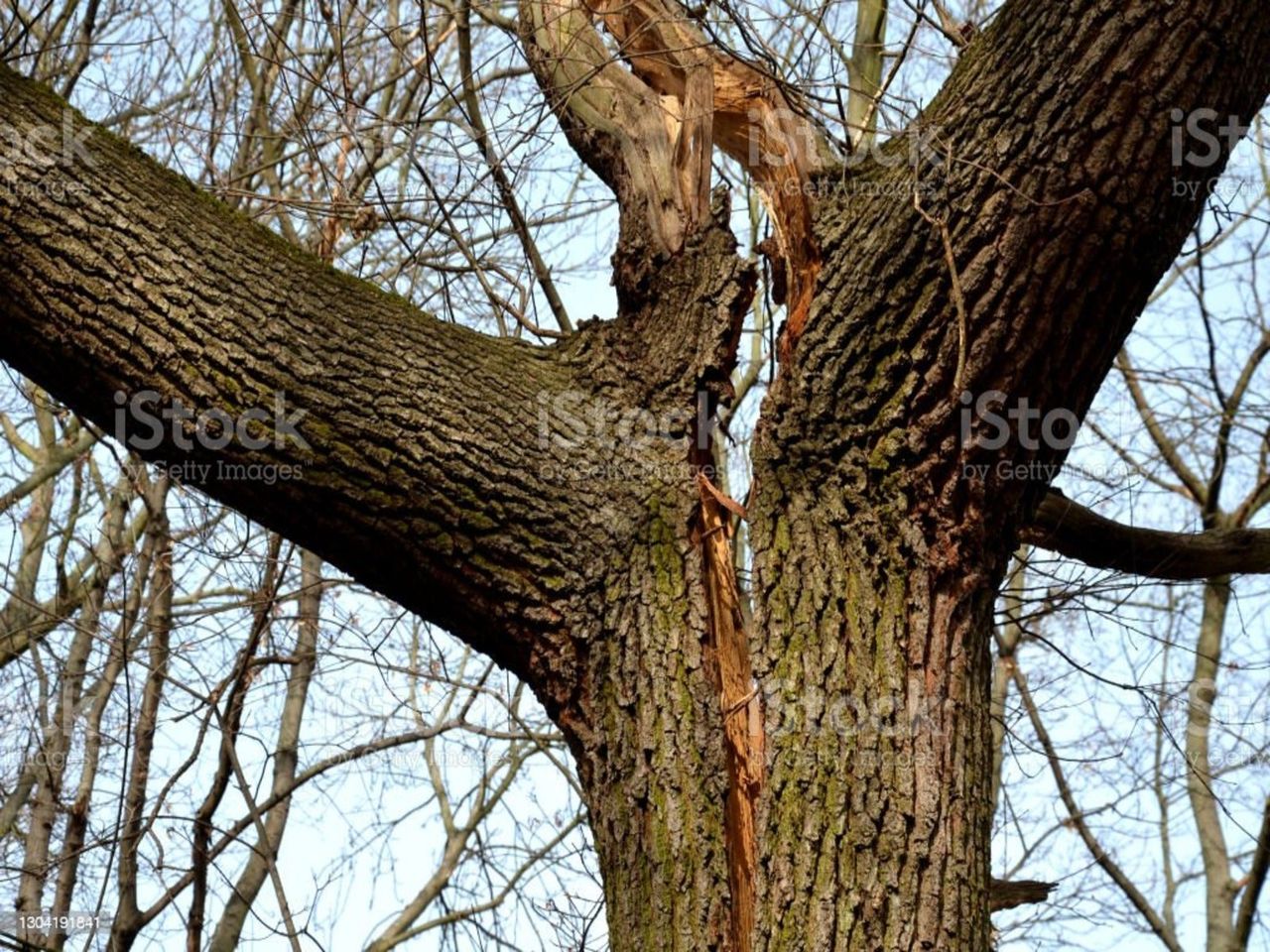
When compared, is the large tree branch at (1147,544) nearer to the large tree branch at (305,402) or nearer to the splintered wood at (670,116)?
the splintered wood at (670,116)

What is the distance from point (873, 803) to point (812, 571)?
433mm

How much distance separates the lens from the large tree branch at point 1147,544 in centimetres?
308

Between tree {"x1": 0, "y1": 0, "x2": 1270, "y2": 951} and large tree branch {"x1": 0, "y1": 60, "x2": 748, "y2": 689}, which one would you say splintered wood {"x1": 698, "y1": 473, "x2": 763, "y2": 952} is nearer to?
tree {"x1": 0, "y1": 0, "x2": 1270, "y2": 951}

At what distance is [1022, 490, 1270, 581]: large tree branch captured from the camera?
10.1 feet

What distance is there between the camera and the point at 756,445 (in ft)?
8.18

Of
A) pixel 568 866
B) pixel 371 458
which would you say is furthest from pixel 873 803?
pixel 568 866

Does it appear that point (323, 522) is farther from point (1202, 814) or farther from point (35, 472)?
point (1202, 814)

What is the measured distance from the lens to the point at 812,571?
233 centimetres

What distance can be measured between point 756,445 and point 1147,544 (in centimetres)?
122

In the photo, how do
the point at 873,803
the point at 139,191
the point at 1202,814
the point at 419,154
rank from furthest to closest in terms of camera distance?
the point at 1202,814 → the point at 419,154 → the point at 139,191 → the point at 873,803

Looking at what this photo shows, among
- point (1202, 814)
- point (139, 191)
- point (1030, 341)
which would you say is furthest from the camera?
point (1202, 814)

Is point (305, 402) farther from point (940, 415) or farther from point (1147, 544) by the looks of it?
point (1147, 544)

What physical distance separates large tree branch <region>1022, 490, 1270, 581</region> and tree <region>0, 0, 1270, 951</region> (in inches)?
28.0

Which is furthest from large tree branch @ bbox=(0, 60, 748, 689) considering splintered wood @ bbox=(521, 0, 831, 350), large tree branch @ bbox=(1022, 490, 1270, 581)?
large tree branch @ bbox=(1022, 490, 1270, 581)
